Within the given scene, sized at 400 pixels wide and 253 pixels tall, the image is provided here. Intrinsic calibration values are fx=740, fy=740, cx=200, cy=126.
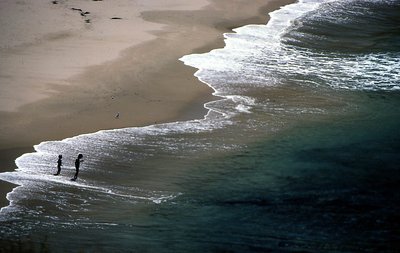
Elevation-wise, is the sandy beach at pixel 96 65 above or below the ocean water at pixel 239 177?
above

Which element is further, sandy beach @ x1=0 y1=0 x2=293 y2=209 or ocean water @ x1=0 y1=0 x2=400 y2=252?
sandy beach @ x1=0 y1=0 x2=293 y2=209

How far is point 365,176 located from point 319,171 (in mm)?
1113

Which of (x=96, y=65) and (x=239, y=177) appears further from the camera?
(x=96, y=65)

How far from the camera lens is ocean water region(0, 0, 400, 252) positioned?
14.5m

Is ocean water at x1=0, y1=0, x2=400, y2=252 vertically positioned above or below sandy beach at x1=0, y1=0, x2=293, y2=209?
below

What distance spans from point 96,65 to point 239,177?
31.3 feet

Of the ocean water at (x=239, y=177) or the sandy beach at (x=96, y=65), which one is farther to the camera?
the sandy beach at (x=96, y=65)

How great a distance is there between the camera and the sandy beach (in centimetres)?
2070

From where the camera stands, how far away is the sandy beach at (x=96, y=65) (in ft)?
67.9

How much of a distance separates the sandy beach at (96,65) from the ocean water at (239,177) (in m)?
0.89

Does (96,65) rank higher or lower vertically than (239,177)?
higher

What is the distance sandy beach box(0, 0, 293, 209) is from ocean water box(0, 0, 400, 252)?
89cm

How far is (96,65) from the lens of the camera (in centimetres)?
2547

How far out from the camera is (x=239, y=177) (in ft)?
58.2
